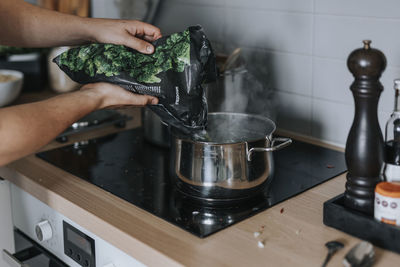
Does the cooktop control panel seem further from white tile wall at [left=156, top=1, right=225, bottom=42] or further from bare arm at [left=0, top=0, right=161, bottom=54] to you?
white tile wall at [left=156, top=1, right=225, bottom=42]

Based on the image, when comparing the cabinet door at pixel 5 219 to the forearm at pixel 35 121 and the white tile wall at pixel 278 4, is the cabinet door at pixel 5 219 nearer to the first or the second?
the forearm at pixel 35 121

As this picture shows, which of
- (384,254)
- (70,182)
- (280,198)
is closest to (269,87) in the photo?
(280,198)

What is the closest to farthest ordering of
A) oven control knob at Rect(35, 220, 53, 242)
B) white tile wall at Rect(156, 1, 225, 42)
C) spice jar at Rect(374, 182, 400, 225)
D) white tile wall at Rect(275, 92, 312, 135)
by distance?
spice jar at Rect(374, 182, 400, 225), oven control knob at Rect(35, 220, 53, 242), white tile wall at Rect(275, 92, 312, 135), white tile wall at Rect(156, 1, 225, 42)

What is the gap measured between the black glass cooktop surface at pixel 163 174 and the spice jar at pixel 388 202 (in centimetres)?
25

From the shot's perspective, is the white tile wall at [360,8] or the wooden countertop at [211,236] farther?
the white tile wall at [360,8]

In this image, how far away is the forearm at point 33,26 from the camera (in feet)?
4.29

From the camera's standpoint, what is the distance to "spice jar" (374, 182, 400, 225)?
0.90 meters

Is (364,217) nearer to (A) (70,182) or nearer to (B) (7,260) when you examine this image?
(A) (70,182)

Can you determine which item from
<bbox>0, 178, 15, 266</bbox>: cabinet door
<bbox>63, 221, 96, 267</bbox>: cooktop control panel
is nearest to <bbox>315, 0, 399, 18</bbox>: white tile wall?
<bbox>63, 221, 96, 267</bbox>: cooktop control panel

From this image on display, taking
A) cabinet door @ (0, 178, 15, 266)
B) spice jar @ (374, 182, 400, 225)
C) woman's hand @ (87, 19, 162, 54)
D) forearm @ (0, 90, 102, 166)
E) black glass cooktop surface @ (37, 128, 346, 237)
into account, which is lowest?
cabinet door @ (0, 178, 15, 266)

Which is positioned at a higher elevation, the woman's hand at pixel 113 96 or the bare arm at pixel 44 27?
the bare arm at pixel 44 27

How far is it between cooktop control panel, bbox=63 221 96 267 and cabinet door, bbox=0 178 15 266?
0.26m

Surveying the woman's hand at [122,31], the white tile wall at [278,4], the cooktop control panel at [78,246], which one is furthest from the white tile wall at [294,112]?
the cooktop control panel at [78,246]

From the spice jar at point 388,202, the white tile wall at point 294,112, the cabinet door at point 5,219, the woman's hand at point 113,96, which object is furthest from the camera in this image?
the white tile wall at point 294,112
